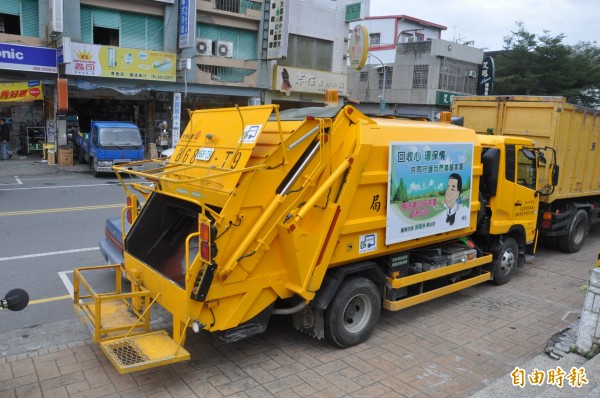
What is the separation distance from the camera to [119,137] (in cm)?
1811

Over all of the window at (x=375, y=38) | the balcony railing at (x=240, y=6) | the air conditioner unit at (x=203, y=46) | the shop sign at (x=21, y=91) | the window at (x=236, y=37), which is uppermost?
the window at (x=375, y=38)

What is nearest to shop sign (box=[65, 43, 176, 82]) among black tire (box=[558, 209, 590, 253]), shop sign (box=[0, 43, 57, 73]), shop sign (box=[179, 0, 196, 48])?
shop sign (box=[0, 43, 57, 73])

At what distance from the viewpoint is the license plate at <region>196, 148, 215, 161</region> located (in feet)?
15.9

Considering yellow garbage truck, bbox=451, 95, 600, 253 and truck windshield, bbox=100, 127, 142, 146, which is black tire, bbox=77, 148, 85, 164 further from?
yellow garbage truck, bbox=451, 95, 600, 253

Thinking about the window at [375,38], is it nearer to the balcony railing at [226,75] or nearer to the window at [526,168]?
the balcony railing at [226,75]

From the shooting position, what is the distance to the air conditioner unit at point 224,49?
22.9m

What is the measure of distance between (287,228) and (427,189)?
200cm

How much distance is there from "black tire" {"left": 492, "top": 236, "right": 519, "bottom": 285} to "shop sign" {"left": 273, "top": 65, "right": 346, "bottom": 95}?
61.0ft

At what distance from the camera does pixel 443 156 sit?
5641 millimetres

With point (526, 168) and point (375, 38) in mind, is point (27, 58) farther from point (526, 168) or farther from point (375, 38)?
point (375, 38)

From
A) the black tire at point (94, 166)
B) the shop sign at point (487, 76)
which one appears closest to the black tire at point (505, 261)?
the black tire at point (94, 166)

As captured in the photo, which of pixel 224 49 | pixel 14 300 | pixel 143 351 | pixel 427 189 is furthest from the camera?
pixel 224 49

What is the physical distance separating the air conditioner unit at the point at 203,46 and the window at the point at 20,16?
256 inches

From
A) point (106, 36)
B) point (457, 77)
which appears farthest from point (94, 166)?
point (457, 77)
